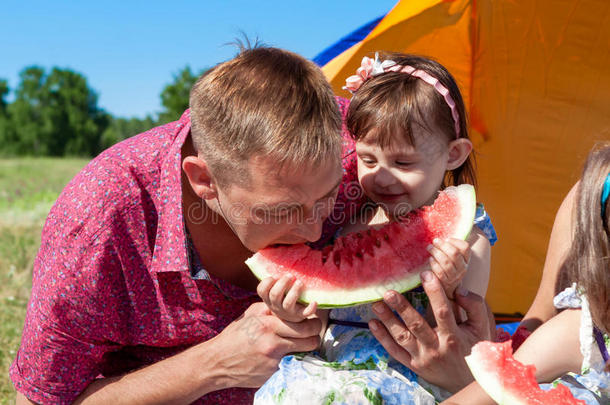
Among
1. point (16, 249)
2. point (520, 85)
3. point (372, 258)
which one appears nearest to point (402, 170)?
point (372, 258)

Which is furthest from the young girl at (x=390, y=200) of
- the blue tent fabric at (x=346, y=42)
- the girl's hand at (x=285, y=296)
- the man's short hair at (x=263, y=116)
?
the blue tent fabric at (x=346, y=42)

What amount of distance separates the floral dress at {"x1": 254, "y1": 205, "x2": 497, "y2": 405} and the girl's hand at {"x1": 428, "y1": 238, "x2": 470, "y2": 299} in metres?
0.30

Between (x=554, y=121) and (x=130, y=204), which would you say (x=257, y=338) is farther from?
(x=554, y=121)

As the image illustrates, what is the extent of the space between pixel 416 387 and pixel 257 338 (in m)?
0.55

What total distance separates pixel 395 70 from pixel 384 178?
482 mm

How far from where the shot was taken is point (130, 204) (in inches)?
73.2

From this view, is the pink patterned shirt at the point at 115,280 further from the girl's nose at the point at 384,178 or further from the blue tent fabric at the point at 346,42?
the blue tent fabric at the point at 346,42

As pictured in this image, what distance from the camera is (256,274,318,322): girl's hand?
1.65 meters

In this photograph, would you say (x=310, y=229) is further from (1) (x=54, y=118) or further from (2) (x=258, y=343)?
(1) (x=54, y=118)

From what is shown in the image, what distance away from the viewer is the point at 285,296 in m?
1.70

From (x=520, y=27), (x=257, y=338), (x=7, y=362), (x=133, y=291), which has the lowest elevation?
(x=7, y=362)

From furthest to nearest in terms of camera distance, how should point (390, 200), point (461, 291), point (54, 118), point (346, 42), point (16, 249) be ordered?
point (54, 118) → point (16, 249) → point (346, 42) → point (390, 200) → point (461, 291)

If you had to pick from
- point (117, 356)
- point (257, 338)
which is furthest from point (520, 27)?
point (117, 356)

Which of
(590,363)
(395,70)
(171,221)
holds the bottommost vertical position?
(590,363)
